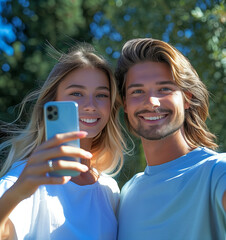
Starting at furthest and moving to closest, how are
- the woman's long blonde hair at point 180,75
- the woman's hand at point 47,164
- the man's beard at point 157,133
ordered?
the woman's long blonde hair at point 180,75, the man's beard at point 157,133, the woman's hand at point 47,164

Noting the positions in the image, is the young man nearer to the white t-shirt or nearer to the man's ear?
the man's ear

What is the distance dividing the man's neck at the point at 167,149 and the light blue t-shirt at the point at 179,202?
76 mm

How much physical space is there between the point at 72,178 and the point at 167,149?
0.69 metres

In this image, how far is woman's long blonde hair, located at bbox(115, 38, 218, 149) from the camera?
2.63 metres

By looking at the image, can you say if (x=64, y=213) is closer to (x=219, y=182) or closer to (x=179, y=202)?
(x=179, y=202)

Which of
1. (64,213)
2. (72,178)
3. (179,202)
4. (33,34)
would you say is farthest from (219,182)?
(33,34)

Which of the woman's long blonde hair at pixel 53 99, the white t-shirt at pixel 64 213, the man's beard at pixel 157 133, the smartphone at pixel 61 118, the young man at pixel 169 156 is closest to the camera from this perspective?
the smartphone at pixel 61 118

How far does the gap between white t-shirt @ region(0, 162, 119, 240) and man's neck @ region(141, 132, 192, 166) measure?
45 centimetres

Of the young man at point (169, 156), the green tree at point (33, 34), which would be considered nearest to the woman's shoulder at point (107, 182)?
the young man at point (169, 156)

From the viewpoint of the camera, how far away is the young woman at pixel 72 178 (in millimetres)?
1983

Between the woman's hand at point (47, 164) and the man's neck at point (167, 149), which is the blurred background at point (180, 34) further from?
the woman's hand at point (47, 164)

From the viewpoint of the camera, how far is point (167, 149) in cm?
255

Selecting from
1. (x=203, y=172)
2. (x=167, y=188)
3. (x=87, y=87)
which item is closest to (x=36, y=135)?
(x=87, y=87)

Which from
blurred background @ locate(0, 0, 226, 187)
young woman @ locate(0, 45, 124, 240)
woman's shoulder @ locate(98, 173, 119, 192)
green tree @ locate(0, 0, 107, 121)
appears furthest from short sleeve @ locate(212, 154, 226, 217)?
green tree @ locate(0, 0, 107, 121)
